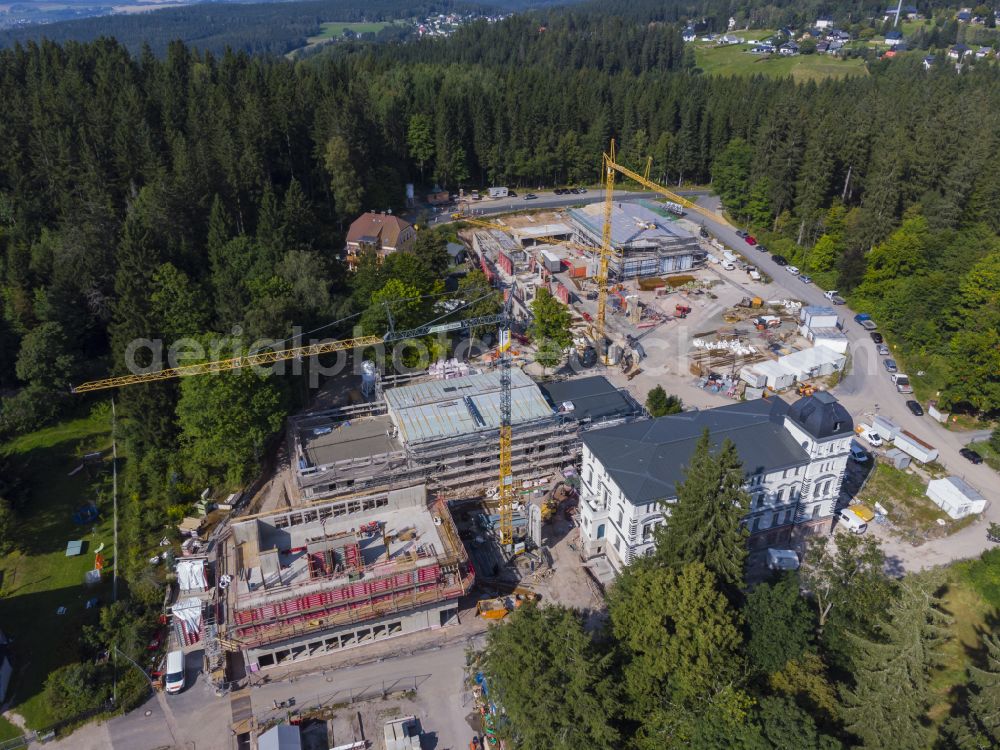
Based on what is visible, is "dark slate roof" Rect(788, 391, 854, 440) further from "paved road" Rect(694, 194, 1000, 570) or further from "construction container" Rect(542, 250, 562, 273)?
"construction container" Rect(542, 250, 562, 273)

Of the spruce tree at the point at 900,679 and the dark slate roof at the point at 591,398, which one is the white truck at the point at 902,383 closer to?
the dark slate roof at the point at 591,398

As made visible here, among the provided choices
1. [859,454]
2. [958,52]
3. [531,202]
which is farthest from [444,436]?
[958,52]

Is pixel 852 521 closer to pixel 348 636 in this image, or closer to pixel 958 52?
pixel 348 636

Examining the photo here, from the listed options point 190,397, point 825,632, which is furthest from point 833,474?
point 190,397

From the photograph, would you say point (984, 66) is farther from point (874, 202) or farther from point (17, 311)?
point (17, 311)

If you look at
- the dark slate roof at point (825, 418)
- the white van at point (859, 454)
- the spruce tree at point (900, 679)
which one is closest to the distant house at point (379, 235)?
the white van at point (859, 454)

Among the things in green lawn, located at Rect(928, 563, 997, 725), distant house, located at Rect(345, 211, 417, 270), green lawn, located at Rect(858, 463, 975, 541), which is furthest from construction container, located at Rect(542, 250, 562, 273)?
green lawn, located at Rect(928, 563, 997, 725)
